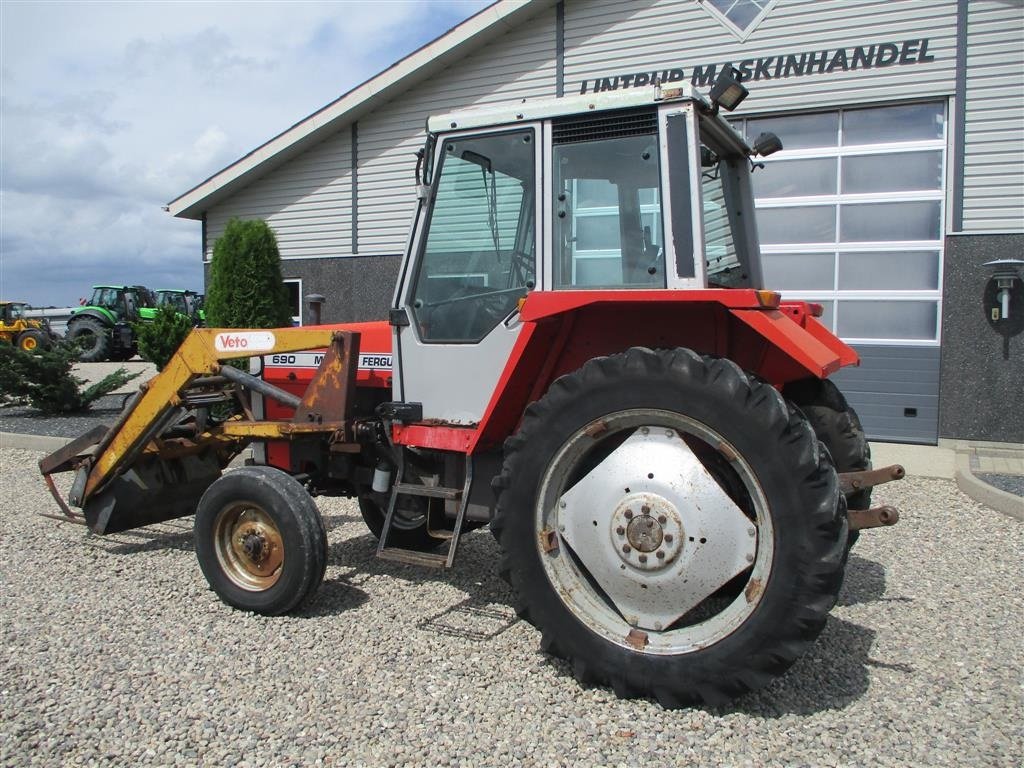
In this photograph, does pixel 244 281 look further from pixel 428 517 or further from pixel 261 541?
pixel 428 517

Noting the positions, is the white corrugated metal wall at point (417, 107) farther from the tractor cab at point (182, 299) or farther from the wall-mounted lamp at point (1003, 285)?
the tractor cab at point (182, 299)

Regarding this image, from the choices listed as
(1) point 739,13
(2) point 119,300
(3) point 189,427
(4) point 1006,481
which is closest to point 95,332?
(2) point 119,300

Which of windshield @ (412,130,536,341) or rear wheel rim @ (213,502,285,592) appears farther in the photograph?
rear wheel rim @ (213,502,285,592)

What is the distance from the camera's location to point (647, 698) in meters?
3.18

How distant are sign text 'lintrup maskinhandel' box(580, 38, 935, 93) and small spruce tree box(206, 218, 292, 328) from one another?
5.20 m

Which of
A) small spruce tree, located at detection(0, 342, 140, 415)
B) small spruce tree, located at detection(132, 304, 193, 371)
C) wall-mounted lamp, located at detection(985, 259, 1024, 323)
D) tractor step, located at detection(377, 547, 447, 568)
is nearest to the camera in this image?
tractor step, located at detection(377, 547, 447, 568)

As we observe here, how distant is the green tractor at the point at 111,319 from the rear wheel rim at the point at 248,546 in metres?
19.9

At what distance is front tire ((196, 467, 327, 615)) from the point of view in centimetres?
405

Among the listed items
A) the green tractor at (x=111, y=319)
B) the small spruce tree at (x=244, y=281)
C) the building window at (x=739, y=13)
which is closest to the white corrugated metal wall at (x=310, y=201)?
the small spruce tree at (x=244, y=281)

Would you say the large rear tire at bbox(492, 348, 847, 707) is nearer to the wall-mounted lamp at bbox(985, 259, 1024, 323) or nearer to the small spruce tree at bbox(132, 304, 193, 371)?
the wall-mounted lamp at bbox(985, 259, 1024, 323)

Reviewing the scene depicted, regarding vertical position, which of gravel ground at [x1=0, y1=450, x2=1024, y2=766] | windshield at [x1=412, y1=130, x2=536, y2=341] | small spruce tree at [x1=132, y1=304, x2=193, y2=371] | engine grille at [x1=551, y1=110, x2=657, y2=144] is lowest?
gravel ground at [x1=0, y1=450, x2=1024, y2=766]

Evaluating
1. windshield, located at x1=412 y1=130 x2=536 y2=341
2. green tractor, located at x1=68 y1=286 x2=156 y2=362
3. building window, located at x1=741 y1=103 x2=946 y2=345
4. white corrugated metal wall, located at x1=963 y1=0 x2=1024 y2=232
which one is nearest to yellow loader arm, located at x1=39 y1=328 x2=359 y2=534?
windshield, located at x1=412 y1=130 x2=536 y2=341

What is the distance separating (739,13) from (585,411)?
8360mm

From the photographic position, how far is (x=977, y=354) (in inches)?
354
